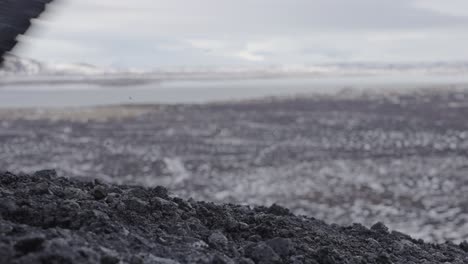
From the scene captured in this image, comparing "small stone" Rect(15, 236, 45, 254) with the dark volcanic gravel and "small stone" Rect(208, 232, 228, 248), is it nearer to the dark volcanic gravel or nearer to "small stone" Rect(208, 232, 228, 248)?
the dark volcanic gravel

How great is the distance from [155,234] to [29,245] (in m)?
0.85

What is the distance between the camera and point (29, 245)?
9.56ft

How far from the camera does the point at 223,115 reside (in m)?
28.7

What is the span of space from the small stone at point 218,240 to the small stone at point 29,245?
103cm

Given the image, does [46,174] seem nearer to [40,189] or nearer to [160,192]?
[160,192]

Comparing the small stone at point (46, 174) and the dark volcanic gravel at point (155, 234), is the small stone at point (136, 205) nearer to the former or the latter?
the dark volcanic gravel at point (155, 234)

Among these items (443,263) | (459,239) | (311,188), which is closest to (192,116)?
(311,188)

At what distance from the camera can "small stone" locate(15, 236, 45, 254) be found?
291 centimetres

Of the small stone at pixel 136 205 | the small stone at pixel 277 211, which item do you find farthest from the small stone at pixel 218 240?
the small stone at pixel 277 211

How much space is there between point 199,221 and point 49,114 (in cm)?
2654

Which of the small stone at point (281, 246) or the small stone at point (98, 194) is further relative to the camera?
the small stone at point (98, 194)

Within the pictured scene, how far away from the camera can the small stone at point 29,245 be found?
2.91m

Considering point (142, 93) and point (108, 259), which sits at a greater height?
point (108, 259)

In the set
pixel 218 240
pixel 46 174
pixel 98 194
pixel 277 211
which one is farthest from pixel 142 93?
pixel 218 240
